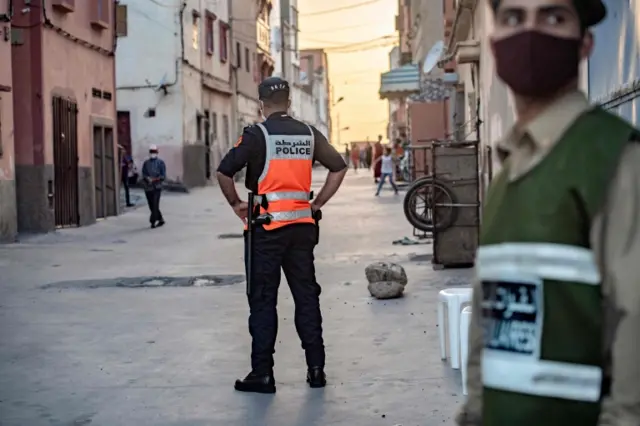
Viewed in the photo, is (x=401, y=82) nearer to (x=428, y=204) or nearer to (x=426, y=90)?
(x=426, y=90)

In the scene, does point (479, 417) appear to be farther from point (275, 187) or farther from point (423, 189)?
point (423, 189)

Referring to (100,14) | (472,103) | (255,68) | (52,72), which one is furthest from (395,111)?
(472,103)

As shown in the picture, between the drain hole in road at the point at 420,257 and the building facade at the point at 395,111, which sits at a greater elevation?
the building facade at the point at 395,111

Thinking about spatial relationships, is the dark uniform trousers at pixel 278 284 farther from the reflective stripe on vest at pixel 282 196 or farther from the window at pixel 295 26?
the window at pixel 295 26

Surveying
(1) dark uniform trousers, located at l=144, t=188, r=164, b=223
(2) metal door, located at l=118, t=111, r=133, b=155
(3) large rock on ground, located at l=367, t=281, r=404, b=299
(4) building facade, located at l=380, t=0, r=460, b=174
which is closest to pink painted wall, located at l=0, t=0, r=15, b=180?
(1) dark uniform trousers, located at l=144, t=188, r=164, b=223

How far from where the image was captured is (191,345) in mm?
8492

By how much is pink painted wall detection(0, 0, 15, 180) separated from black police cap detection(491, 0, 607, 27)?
17.0 metres

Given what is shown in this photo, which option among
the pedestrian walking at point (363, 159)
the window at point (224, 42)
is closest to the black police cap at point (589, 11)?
the window at point (224, 42)

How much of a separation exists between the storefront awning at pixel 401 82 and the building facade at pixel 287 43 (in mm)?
36632

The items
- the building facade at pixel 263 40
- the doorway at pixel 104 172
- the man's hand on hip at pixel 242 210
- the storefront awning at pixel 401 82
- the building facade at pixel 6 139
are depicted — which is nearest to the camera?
the man's hand on hip at pixel 242 210

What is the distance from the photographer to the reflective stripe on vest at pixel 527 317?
2320 millimetres

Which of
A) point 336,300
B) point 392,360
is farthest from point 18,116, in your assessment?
point 392,360

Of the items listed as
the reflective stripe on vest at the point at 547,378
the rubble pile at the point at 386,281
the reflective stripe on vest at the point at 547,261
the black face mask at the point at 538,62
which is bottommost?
the rubble pile at the point at 386,281

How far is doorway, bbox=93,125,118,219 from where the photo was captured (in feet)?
82.1
